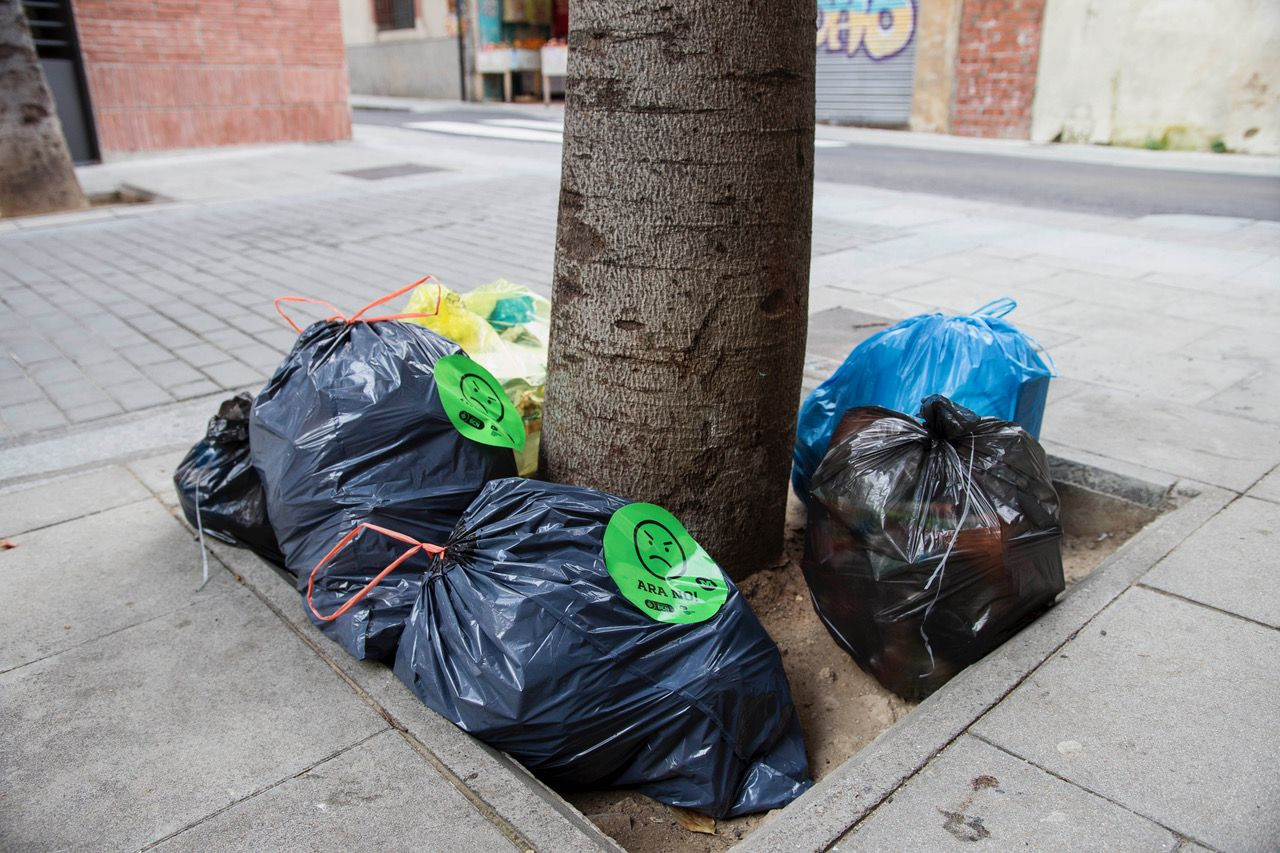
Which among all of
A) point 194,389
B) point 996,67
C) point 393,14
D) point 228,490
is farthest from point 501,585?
point 393,14

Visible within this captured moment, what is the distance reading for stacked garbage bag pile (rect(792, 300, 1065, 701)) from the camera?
2172 millimetres

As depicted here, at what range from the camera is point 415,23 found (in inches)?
1097

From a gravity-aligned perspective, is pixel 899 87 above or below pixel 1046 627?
above

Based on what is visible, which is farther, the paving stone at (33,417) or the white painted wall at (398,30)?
the white painted wall at (398,30)

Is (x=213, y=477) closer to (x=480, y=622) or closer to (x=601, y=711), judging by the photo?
(x=480, y=622)

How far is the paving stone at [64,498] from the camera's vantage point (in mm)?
3057

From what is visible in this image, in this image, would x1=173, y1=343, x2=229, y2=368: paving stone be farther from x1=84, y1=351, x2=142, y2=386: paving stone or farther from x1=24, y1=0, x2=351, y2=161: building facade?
x1=24, y1=0, x2=351, y2=161: building facade

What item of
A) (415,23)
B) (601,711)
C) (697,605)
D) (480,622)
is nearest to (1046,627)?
(697,605)

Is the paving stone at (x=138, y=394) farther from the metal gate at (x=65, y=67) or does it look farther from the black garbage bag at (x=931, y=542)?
the metal gate at (x=65, y=67)

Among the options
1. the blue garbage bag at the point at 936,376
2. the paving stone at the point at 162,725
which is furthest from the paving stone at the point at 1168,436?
the paving stone at the point at 162,725

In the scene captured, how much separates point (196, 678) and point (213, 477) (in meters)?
0.75

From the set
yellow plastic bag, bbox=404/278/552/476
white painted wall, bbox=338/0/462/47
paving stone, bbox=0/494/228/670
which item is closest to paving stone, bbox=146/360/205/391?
paving stone, bbox=0/494/228/670

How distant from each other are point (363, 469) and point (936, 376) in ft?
5.45

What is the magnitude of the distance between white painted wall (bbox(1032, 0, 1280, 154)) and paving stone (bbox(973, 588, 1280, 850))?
14.7 metres
